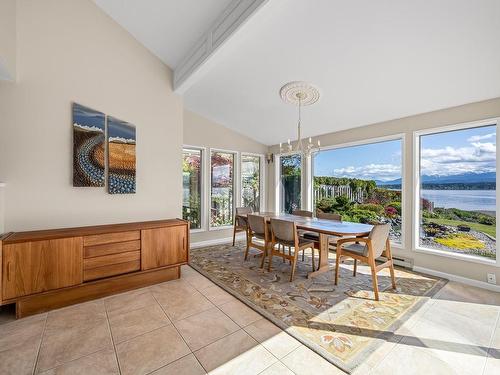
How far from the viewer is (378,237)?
8.68ft

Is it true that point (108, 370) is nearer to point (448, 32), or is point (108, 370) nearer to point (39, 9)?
point (39, 9)

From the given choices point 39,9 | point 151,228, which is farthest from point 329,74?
point 39,9

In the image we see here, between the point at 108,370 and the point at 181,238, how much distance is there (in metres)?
1.68

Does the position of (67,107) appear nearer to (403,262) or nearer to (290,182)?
(290,182)

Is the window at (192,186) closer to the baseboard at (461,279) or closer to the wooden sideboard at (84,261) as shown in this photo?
the wooden sideboard at (84,261)

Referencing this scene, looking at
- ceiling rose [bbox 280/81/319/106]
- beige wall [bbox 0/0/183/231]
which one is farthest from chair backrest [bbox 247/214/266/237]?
ceiling rose [bbox 280/81/319/106]

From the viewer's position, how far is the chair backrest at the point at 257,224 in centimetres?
353

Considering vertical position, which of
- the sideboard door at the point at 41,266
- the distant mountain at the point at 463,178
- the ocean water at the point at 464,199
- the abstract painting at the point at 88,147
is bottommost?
the sideboard door at the point at 41,266

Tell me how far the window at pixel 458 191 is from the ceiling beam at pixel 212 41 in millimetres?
3072

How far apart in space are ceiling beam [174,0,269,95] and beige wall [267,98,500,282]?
293cm

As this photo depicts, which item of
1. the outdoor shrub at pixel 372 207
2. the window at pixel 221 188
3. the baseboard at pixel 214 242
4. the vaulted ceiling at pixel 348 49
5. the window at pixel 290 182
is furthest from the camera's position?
the window at pixel 290 182

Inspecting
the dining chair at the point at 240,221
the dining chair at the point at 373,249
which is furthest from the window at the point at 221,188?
the dining chair at the point at 373,249

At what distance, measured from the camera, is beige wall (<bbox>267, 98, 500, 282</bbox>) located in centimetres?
296

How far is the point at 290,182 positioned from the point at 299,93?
278 cm
